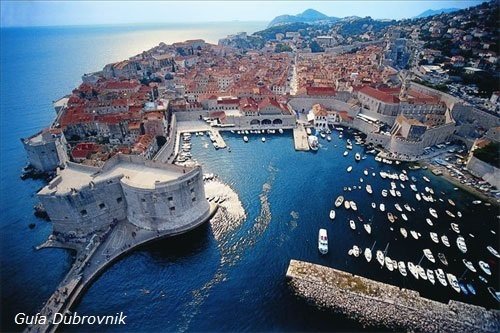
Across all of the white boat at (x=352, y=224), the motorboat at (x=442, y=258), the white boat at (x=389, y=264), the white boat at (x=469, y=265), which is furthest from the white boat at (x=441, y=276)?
the white boat at (x=352, y=224)

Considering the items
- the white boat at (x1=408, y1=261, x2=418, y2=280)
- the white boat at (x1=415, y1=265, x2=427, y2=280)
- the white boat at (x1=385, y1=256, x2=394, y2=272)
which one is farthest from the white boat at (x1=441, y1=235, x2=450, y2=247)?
the white boat at (x1=385, y1=256, x2=394, y2=272)

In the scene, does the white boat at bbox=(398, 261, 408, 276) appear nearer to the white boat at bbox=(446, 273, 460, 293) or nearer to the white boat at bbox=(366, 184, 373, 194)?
the white boat at bbox=(446, 273, 460, 293)

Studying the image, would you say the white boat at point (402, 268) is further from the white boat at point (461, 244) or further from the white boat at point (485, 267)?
the white boat at point (485, 267)

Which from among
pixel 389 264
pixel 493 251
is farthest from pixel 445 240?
pixel 389 264

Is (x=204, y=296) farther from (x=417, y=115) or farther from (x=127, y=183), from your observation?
(x=417, y=115)

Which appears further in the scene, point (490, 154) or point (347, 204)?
point (490, 154)

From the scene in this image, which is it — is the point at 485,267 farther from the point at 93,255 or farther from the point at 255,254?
the point at 93,255

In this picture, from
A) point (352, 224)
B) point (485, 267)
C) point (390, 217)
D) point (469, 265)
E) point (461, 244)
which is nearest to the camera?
point (485, 267)

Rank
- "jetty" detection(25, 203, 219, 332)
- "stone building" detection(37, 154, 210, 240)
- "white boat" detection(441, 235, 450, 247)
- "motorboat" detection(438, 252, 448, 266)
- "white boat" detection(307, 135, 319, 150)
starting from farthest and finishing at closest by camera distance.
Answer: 1. "white boat" detection(307, 135, 319, 150)
2. "white boat" detection(441, 235, 450, 247)
3. "stone building" detection(37, 154, 210, 240)
4. "motorboat" detection(438, 252, 448, 266)
5. "jetty" detection(25, 203, 219, 332)
